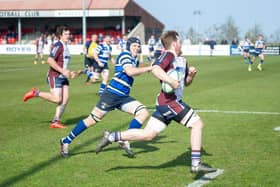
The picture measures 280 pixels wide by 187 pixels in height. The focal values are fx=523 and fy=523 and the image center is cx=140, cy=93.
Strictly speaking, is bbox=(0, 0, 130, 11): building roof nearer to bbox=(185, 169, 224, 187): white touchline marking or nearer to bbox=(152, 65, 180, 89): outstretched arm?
bbox=(185, 169, 224, 187): white touchline marking

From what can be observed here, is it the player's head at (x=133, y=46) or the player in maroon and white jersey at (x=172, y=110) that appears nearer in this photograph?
the player in maroon and white jersey at (x=172, y=110)

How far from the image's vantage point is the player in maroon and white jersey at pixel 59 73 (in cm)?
1051

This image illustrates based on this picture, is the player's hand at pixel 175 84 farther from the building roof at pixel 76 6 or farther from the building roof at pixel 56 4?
the building roof at pixel 56 4

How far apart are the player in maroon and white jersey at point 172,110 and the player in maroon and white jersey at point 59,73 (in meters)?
3.68

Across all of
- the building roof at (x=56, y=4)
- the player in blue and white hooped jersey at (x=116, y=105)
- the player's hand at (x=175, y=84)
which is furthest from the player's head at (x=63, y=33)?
the building roof at (x=56, y=4)

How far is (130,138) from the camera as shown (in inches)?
284

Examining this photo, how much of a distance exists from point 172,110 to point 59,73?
452 cm

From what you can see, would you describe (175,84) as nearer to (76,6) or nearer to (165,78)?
(165,78)

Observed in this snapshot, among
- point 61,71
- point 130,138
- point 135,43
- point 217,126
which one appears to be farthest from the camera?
point 217,126

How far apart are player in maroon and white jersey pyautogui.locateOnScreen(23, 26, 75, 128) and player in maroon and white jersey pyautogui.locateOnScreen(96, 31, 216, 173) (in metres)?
3.68

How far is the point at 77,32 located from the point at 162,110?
68.7m

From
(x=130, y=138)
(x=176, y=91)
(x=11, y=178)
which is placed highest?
(x=176, y=91)

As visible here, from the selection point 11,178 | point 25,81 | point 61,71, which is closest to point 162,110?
point 11,178

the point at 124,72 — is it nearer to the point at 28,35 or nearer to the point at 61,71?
the point at 61,71
